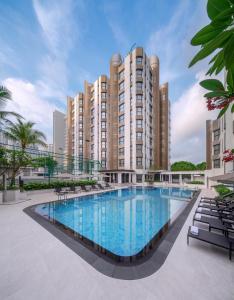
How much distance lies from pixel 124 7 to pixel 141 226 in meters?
10.6

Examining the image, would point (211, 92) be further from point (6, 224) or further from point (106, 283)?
point (6, 224)

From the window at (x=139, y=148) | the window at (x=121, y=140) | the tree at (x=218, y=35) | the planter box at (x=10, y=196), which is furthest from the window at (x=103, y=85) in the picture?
the tree at (x=218, y=35)

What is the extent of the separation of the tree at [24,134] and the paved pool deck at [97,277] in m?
11.6

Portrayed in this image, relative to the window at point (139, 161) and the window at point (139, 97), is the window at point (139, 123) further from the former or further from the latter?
the window at point (139, 161)

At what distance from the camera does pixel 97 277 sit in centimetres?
311

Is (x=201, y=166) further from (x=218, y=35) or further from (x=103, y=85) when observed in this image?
(x=218, y=35)

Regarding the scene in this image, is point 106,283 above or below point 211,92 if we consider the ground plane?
below

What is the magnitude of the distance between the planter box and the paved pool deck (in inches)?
302

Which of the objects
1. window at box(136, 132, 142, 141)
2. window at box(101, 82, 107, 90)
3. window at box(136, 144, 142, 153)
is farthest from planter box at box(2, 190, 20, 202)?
window at box(101, 82, 107, 90)

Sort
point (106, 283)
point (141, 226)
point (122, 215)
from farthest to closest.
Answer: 1. point (122, 215)
2. point (141, 226)
3. point (106, 283)

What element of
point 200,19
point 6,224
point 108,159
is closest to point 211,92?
point 200,19

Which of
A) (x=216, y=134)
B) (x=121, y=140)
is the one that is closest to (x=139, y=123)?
(x=121, y=140)

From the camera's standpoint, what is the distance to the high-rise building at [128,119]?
33.2 metres

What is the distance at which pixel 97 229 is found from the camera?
7.02 metres
